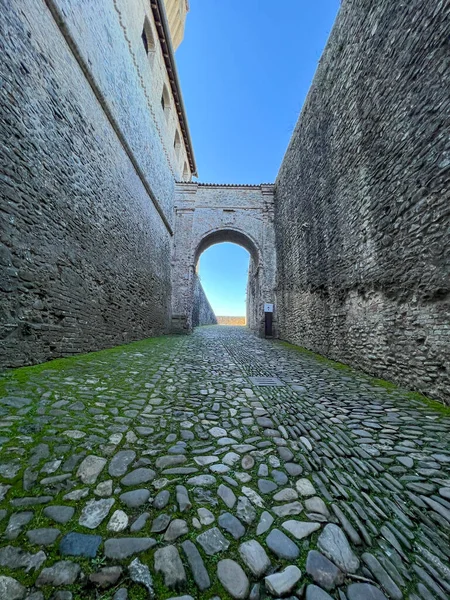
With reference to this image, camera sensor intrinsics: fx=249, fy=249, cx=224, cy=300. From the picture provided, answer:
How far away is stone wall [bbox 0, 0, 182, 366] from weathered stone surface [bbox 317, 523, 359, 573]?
4.23 m

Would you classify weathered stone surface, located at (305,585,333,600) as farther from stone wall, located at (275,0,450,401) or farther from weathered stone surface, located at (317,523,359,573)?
stone wall, located at (275,0,450,401)

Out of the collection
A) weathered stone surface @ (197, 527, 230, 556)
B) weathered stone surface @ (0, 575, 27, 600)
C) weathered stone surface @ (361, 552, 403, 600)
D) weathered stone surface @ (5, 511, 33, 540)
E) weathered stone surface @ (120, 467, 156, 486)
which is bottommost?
weathered stone surface @ (361, 552, 403, 600)

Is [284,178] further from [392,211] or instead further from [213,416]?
[213,416]

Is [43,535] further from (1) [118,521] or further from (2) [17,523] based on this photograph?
(1) [118,521]

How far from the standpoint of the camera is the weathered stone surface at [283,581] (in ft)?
3.57

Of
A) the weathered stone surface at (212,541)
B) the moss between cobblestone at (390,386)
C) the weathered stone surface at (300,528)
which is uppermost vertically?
the moss between cobblestone at (390,386)

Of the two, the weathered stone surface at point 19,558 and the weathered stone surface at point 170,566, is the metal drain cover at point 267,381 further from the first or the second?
the weathered stone surface at point 19,558

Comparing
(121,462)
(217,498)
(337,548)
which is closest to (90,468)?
(121,462)

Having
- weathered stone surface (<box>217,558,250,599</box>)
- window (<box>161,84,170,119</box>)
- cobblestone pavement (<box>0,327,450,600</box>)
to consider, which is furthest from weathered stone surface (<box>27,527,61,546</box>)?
window (<box>161,84,170,119</box>)

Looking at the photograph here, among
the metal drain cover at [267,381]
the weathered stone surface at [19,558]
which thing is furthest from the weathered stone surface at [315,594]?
the metal drain cover at [267,381]

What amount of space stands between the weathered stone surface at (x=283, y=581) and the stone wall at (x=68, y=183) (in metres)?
4.07

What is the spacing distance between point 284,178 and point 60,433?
1236cm

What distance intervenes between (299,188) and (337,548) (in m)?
9.87

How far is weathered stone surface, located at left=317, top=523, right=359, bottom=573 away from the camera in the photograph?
1.21 m
